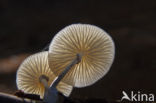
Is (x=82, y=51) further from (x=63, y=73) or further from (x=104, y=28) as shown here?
(x=104, y=28)

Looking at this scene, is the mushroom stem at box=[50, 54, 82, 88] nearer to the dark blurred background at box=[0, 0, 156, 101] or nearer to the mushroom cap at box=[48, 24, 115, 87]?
the mushroom cap at box=[48, 24, 115, 87]

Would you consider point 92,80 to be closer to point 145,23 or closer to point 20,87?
point 20,87

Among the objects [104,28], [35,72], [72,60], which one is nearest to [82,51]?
[72,60]

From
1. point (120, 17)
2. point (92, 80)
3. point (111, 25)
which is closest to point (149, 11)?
point (120, 17)

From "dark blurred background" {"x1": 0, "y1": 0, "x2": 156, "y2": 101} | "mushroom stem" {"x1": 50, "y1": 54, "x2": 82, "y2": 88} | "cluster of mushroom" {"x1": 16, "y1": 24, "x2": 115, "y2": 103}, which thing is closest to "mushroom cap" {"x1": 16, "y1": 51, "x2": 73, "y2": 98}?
"cluster of mushroom" {"x1": 16, "y1": 24, "x2": 115, "y2": 103}

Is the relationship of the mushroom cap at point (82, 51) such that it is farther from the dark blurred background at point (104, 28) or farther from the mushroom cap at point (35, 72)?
the dark blurred background at point (104, 28)

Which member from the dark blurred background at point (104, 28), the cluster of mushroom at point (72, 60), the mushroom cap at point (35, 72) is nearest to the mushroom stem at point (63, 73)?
the cluster of mushroom at point (72, 60)
